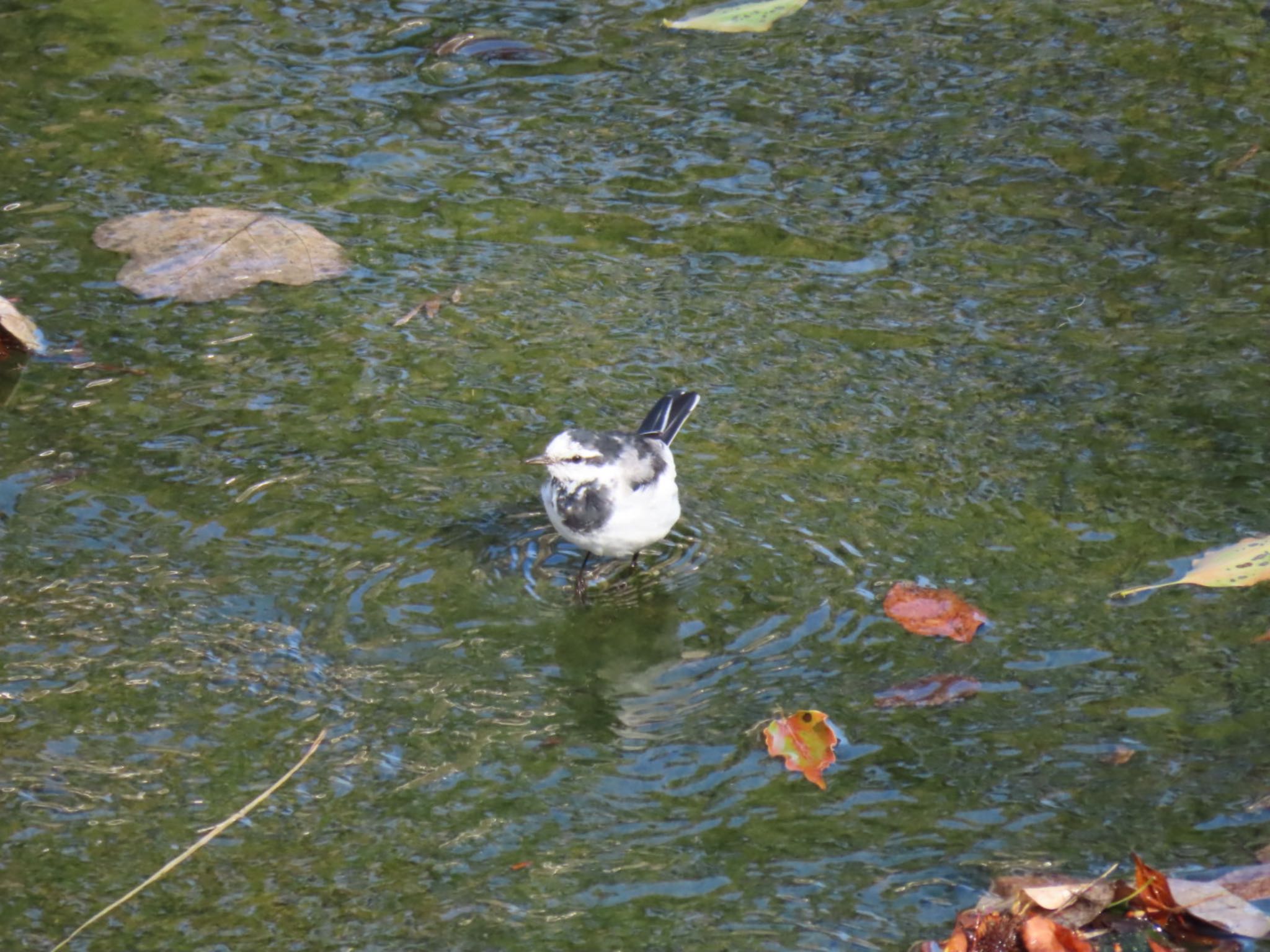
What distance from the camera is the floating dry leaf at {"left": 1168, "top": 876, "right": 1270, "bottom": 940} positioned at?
3541 mm

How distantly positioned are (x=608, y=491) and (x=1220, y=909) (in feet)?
7.26

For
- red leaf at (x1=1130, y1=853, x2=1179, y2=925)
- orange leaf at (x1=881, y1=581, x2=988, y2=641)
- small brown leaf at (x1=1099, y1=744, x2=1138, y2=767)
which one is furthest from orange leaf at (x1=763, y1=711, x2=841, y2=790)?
red leaf at (x1=1130, y1=853, x2=1179, y2=925)

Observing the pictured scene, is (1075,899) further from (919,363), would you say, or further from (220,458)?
(220,458)

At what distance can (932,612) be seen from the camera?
479 cm

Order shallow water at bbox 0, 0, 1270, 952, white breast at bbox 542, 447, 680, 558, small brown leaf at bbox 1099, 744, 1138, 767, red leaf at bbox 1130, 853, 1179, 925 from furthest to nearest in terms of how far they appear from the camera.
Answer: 1. white breast at bbox 542, 447, 680, 558
2. small brown leaf at bbox 1099, 744, 1138, 767
3. shallow water at bbox 0, 0, 1270, 952
4. red leaf at bbox 1130, 853, 1179, 925

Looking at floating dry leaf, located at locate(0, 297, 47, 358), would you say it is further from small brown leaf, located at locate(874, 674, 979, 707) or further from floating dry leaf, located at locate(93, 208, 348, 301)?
small brown leaf, located at locate(874, 674, 979, 707)

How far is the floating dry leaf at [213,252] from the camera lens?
21.5ft

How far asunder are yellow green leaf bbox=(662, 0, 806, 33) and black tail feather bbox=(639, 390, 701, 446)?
12.5 ft

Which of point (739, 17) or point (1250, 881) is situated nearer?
point (1250, 881)

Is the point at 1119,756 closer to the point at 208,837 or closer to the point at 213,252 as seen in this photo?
the point at 208,837

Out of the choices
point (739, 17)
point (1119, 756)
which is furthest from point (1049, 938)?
point (739, 17)

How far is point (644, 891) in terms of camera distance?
378 cm

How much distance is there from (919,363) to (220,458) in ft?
9.35

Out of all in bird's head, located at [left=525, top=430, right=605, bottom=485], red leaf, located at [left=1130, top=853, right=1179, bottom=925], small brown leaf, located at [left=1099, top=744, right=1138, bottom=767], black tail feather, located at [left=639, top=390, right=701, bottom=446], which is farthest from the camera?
black tail feather, located at [left=639, top=390, right=701, bottom=446]
